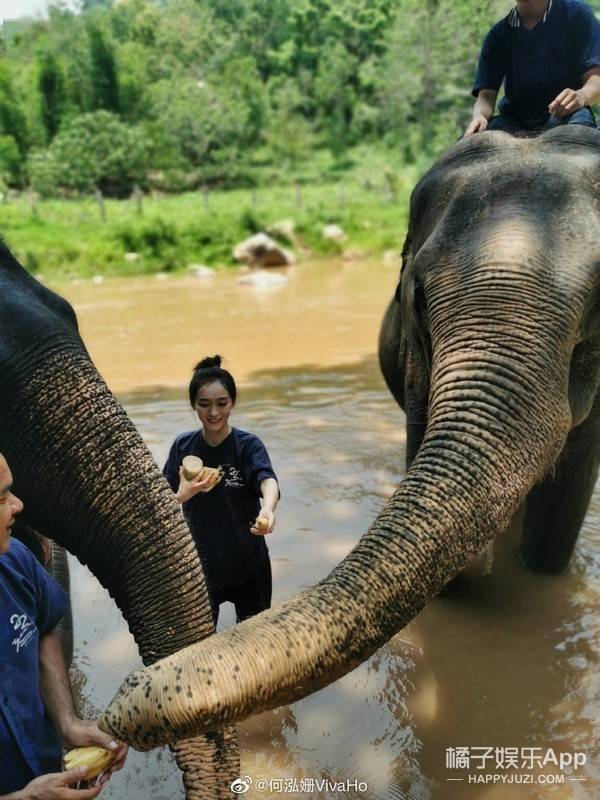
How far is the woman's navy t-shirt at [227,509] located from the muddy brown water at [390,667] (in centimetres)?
Answer: 58

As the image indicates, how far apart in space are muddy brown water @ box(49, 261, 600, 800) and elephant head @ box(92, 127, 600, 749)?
0.94 meters

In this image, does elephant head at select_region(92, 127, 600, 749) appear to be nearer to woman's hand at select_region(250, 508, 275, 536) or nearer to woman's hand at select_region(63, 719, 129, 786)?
woman's hand at select_region(63, 719, 129, 786)

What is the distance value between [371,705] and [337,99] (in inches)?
1784

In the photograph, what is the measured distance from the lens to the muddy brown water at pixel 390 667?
2814 mm

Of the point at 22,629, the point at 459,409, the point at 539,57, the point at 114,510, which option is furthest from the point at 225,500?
the point at 539,57

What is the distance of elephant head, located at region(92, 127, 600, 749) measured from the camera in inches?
69.8

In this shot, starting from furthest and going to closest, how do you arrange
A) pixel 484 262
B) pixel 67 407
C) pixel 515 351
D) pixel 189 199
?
pixel 189 199 → pixel 484 262 → pixel 515 351 → pixel 67 407

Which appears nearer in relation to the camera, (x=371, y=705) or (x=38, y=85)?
(x=371, y=705)

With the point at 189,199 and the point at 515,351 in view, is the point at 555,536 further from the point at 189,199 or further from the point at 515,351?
the point at 189,199

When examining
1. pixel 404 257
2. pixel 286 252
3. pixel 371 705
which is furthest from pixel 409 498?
pixel 286 252

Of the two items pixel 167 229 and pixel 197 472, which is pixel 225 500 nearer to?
pixel 197 472

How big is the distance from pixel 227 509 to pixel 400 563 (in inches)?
53.0

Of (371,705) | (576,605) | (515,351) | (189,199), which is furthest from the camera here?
(189,199)

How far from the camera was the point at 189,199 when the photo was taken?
108ft
